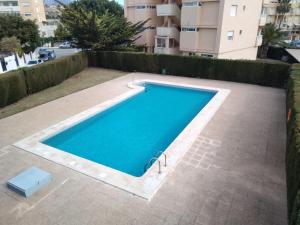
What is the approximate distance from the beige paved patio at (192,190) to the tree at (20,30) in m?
27.4

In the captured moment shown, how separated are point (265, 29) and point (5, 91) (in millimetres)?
37677

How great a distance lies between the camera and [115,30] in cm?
2455

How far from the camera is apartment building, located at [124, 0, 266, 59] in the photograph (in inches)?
933

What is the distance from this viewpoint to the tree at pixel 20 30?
1250 inches

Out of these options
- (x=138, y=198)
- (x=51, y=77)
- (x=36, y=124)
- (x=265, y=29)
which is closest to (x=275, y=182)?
(x=138, y=198)

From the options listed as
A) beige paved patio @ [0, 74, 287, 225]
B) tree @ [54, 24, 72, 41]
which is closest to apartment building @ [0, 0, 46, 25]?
tree @ [54, 24, 72, 41]

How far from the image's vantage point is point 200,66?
1975 centimetres

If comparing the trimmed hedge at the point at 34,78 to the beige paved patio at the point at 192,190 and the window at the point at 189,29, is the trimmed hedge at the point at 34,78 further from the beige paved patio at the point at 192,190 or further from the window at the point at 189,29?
the window at the point at 189,29

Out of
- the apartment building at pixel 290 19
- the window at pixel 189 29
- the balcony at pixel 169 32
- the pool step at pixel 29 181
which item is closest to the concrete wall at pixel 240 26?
the window at pixel 189 29

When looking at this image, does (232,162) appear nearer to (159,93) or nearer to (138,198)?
(138,198)

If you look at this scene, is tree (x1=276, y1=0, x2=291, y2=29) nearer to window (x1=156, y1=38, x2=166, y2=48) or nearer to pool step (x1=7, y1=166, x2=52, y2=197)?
window (x1=156, y1=38, x2=166, y2=48)

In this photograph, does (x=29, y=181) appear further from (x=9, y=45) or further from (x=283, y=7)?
(x=283, y=7)

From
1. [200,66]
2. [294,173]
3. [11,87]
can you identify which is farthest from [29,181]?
[200,66]

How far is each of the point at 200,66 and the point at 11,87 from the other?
14338mm
